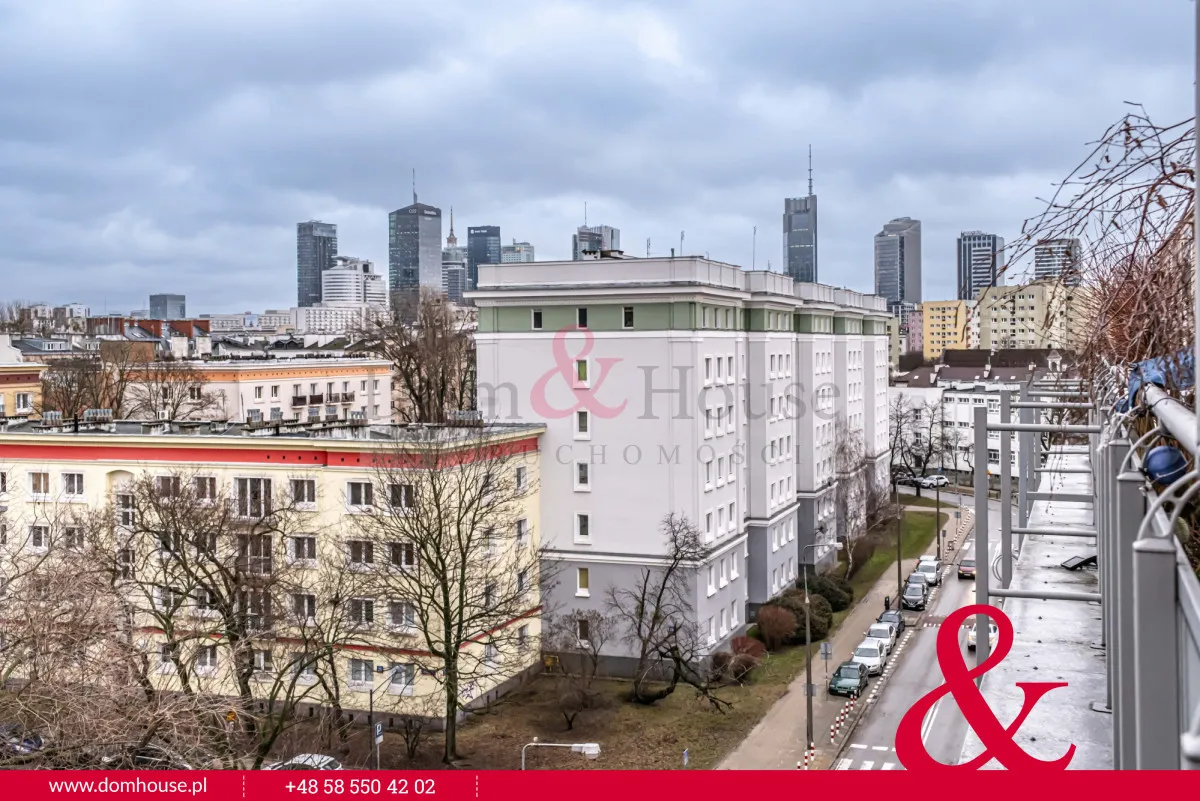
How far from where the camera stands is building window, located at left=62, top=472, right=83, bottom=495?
2570 centimetres

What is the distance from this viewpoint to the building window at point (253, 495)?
23406mm

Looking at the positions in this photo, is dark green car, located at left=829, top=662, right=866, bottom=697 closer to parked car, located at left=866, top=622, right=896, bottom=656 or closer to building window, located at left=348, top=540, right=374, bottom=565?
parked car, located at left=866, top=622, right=896, bottom=656

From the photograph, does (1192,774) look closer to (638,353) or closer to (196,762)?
(196,762)

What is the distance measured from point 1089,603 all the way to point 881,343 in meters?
49.1

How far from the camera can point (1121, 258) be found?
4.35 meters

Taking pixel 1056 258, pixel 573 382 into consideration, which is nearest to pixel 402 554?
pixel 573 382

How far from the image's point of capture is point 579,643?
2730 cm

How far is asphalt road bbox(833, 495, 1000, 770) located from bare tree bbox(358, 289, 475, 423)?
65.6 ft

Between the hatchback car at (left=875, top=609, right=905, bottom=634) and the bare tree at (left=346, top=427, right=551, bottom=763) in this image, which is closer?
the bare tree at (left=346, top=427, right=551, bottom=763)

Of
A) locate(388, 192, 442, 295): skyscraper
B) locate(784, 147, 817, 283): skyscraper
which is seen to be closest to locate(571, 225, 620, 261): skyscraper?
locate(784, 147, 817, 283): skyscraper

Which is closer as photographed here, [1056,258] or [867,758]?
[1056,258]

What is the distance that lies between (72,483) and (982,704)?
25353mm

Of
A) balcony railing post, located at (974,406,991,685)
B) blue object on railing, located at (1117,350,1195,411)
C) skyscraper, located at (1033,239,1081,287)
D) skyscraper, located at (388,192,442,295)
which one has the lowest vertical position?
balcony railing post, located at (974,406,991,685)

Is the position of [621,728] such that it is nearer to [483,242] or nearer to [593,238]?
[593,238]
